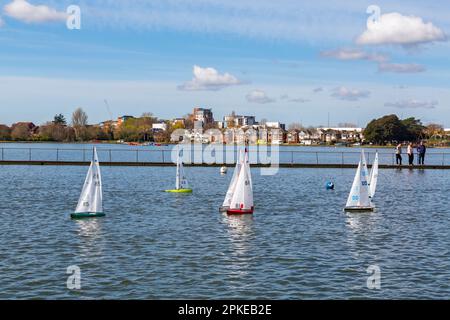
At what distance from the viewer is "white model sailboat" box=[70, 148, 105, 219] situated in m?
33.8

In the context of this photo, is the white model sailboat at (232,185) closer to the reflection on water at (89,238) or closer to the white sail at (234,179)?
the white sail at (234,179)

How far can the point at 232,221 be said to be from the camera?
113 ft

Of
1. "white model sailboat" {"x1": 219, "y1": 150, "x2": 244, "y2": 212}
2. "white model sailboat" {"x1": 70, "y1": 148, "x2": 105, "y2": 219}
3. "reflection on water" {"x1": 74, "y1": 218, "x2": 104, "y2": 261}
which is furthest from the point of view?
"white model sailboat" {"x1": 219, "y1": 150, "x2": 244, "y2": 212}

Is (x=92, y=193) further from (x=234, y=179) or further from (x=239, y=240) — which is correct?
(x=239, y=240)

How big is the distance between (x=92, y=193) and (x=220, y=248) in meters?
11.1

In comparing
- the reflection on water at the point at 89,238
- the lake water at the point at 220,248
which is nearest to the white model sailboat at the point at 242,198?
the lake water at the point at 220,248

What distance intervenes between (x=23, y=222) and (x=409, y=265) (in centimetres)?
2006

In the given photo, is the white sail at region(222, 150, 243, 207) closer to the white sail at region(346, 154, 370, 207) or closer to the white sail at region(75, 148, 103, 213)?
the white sail at region(75, 148, 103, 213)

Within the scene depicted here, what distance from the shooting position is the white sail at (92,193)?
33625mm

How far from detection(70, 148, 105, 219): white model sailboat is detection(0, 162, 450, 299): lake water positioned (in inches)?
37.2

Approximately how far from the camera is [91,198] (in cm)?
3497

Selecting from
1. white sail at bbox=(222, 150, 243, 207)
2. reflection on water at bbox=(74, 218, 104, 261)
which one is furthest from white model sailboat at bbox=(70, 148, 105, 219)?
white sail at bbox=(222, 150, 243, 207)

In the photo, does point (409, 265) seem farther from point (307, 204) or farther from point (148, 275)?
point (307, 204)
